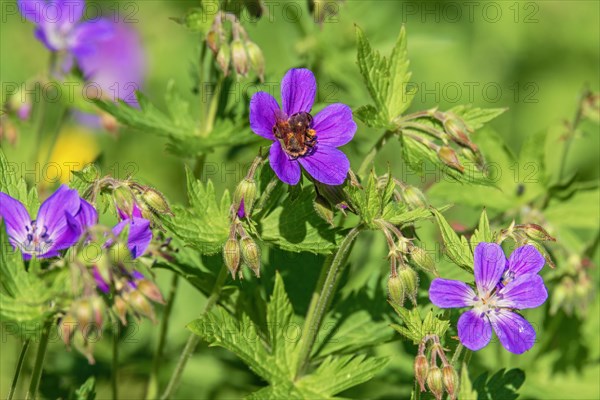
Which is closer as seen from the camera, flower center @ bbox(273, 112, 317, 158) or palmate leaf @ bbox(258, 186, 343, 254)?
flower center @ bbox(273, 112, 317, 158)

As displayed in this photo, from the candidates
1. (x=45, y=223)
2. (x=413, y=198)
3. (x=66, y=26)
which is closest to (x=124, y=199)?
(x=45, y=223)

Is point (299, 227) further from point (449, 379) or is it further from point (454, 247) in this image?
point (449, 379)

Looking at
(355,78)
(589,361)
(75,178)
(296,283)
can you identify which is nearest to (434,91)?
(355,78)

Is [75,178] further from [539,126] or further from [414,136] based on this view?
[539,126]

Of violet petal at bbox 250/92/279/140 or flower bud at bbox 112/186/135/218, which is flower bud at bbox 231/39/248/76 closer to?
violet petal at bbox 250/92/279/140

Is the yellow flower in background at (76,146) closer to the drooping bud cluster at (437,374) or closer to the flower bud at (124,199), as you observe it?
the flower bud at (124,199)

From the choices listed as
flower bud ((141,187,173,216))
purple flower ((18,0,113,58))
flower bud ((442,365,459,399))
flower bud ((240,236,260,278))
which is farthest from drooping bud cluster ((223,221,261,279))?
purple flower ((18,0,113,58))

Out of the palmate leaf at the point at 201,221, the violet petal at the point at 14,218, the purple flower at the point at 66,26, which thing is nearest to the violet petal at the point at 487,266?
the palmate leaf at the point at 201,221
